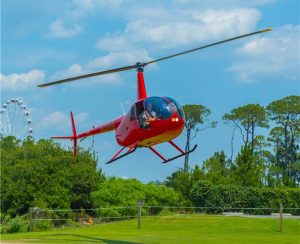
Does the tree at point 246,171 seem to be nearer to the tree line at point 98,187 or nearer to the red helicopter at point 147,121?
the tree line at point 98,187

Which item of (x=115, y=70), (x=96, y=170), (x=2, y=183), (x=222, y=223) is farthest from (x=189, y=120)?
(x=115, y=70)

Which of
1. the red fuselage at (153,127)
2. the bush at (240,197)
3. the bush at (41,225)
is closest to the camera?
the red fuselage at (153,127)

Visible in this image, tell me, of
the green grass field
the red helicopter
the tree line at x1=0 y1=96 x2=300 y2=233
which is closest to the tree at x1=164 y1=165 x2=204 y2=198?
the tree line at x1=0 y1=96 x2=300 y2=233

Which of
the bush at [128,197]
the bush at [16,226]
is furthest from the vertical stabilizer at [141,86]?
the bush at [128,197]

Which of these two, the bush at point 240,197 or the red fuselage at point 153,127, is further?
the bush at point 240,197

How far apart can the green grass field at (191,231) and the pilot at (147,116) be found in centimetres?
480

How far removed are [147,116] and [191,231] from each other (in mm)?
11073

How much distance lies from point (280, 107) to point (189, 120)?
11.1 m

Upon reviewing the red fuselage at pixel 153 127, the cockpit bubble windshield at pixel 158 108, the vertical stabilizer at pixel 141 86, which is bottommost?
the red fuselage at pixel 153 127

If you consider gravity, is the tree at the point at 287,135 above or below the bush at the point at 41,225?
above

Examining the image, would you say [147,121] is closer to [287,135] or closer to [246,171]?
[246,171]

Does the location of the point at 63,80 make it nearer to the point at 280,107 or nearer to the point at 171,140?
the point at 171,140

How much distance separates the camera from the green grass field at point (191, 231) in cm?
2470

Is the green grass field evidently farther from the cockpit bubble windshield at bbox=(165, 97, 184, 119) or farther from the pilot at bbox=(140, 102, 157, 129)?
the cockpit bubble windshield at bbox=(165, 97, 184, 119)
